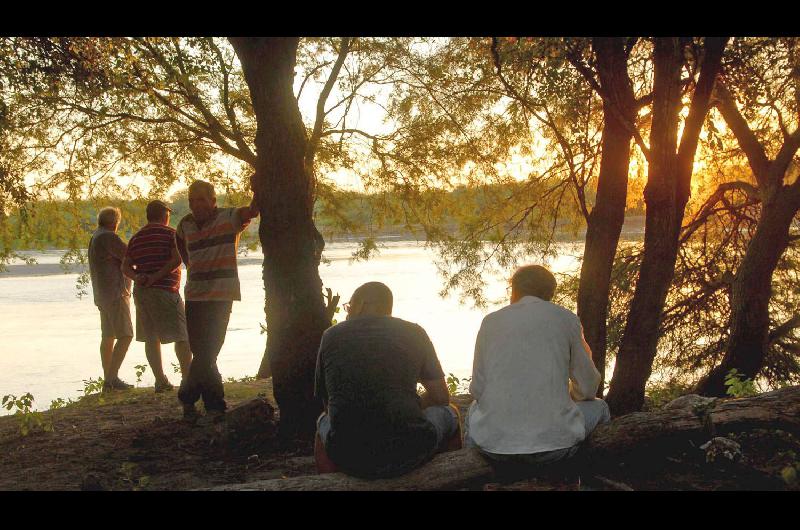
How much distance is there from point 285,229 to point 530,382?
2.64 m

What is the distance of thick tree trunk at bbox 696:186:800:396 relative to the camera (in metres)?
11.0

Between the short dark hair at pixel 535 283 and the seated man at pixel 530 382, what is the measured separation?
0.17 ft

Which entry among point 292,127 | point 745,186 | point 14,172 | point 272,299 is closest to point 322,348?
point 272,299

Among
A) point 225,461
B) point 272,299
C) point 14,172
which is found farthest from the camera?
point 14,172

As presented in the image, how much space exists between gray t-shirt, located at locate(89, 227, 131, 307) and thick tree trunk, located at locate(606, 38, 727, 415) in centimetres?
572

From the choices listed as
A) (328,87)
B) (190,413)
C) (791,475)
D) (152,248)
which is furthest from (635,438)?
(328,87)

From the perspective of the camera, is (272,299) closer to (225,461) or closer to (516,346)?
(225,461)

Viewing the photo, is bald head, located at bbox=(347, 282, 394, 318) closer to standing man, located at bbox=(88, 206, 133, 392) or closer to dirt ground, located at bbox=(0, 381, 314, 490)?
dirt ground, located at bbox=(0, 381, 314, 490)

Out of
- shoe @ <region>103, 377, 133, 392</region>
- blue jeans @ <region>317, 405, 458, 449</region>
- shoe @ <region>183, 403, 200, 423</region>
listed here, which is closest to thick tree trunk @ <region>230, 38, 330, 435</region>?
shoe @ <region>183, 403, 200, 423</region>

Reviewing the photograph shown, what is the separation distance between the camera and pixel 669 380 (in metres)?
14.1

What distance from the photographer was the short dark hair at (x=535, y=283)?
428cm

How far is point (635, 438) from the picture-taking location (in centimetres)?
452

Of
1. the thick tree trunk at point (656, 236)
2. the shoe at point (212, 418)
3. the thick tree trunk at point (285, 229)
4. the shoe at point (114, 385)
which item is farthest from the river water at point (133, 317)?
the thick tree trunk at point (285, 229)

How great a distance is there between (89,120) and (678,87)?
9.07 metres
